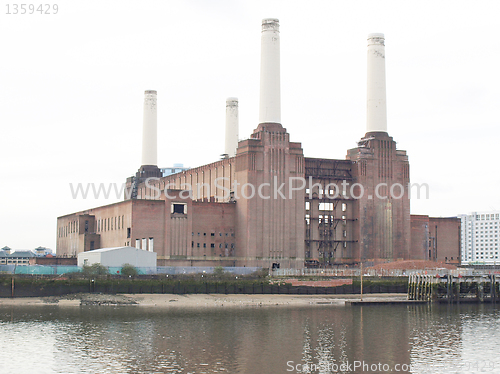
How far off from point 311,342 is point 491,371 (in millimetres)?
13049

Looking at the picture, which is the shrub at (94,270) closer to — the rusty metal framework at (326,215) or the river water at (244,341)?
the river water at (244,341)

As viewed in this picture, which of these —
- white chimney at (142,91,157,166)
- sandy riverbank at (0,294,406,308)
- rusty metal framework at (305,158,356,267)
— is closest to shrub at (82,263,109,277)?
sandy riverbank at (0,294,406,308)

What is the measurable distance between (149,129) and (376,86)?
4880 centimetres

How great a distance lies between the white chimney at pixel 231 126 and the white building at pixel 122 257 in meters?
52.6

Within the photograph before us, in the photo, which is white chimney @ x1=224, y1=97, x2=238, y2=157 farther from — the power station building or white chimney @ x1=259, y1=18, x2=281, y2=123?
white chimney @ x1=259, y1=18, x2=281, y2=123

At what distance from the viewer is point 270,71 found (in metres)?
105

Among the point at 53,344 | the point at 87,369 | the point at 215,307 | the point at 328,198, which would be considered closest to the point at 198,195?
the point at 328,198

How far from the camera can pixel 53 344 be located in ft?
153

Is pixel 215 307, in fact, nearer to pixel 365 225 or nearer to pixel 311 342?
pixel 311 342

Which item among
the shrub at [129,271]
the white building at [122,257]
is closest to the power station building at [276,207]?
the white building at [122,257]

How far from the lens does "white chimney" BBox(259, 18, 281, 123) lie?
104562 millimetres

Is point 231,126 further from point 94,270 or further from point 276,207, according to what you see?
point 94,270

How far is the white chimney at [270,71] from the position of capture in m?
105

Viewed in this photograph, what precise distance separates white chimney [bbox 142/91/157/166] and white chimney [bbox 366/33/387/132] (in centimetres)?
4570
